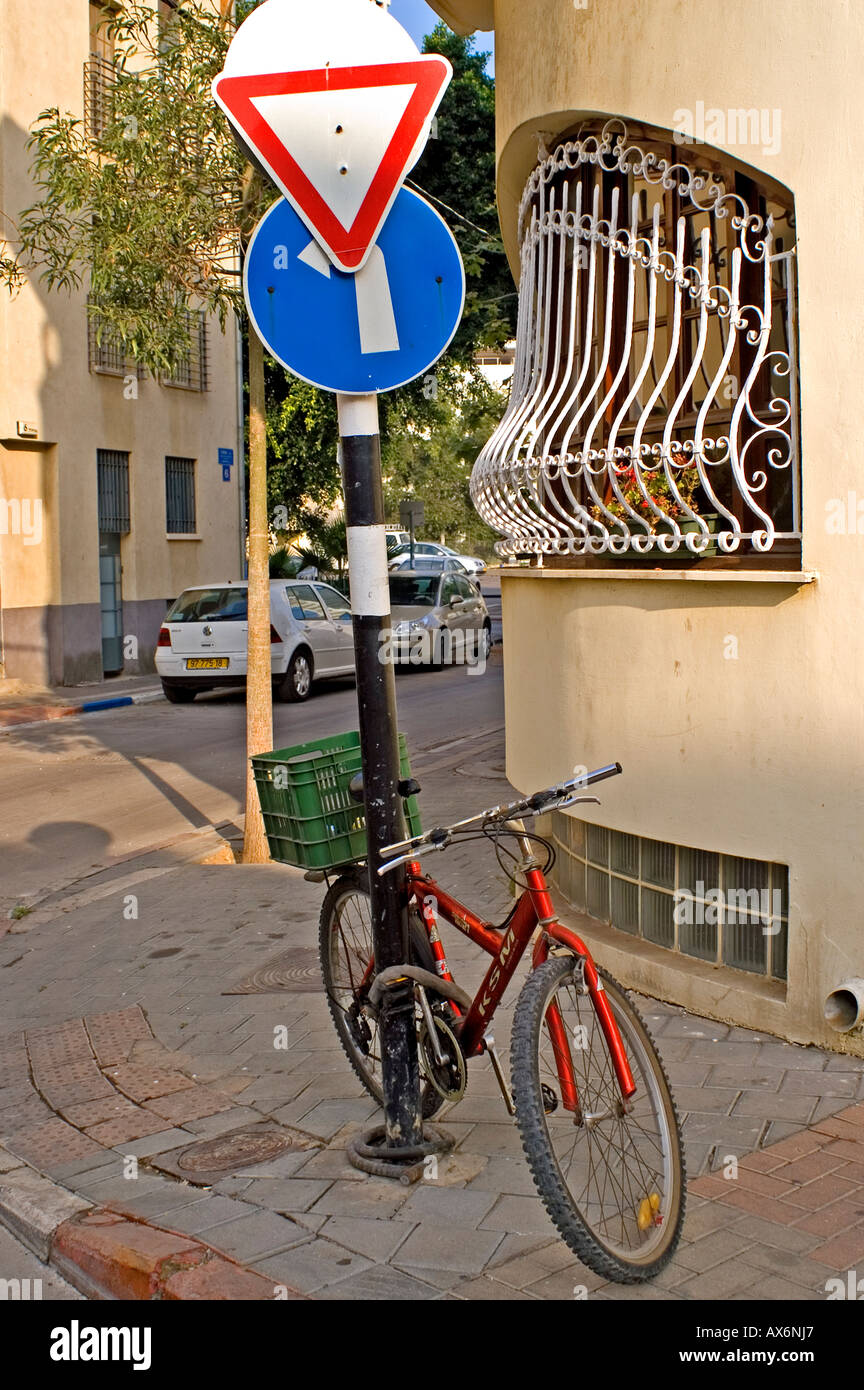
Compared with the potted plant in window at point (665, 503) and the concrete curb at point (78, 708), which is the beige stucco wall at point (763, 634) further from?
the concrete curb at point (78, 708)

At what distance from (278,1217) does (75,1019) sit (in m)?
2.37

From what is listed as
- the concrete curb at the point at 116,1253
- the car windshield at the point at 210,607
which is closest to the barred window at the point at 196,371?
the car windshield at the point at 210,607

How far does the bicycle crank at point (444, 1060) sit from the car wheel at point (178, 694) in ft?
48.7

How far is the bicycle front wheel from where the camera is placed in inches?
133

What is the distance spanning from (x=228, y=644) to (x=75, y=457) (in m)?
4.64

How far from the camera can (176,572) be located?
23453 mm

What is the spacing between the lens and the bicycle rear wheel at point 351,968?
4758 millimetres

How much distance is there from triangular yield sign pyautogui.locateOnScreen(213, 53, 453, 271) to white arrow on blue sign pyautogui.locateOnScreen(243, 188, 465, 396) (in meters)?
0.10

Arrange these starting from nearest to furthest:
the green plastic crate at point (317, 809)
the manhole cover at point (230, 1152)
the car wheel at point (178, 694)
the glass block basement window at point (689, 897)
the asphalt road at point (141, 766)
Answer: the manhole cover at point (230, 1152), the green plastic crate at point (317, 809), the glass block basement window at point (689, 897), the asphalt road at point (141, 766), the car wheel at point (178, 694)

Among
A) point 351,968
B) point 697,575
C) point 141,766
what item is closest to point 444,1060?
point 351,968
